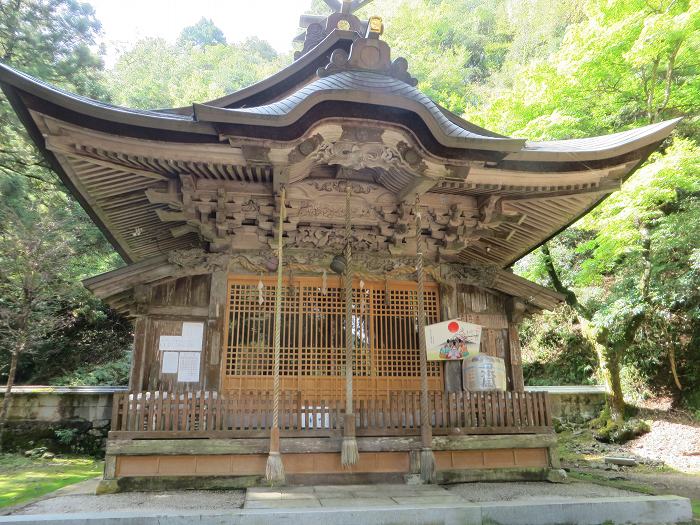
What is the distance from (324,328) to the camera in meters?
7.26

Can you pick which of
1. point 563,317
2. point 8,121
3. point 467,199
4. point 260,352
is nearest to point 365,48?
point 467,199

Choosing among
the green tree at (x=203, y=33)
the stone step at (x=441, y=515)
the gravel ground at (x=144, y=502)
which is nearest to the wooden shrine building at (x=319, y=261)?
the gravel ground at (x=144, y=502)

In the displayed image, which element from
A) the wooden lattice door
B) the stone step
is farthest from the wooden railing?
the stone step

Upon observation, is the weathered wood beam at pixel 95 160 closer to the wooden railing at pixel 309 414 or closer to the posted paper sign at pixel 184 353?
the posted paper sign at pixel 184 353

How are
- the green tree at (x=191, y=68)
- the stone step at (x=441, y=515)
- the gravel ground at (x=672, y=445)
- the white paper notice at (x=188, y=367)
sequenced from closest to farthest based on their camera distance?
the stone step at (x=441, y=515) < the white paper notice at (x=188, y=367) < the gravel ground at (x=672, y=445) < the green tree at (x=191, y=68)

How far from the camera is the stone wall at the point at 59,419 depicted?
439 inches

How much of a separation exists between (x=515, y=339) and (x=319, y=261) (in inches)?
136

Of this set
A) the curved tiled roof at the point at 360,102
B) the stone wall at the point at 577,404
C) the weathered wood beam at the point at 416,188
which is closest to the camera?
the curved tiled roof at the point at 360,102

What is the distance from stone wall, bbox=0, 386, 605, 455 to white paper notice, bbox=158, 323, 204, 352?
682 centimetres

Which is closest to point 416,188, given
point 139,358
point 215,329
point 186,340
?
point 215,329

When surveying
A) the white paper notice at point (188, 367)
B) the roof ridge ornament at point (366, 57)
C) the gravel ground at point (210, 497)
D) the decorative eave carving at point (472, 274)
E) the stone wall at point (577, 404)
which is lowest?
the gravel ground at point (210, 497)

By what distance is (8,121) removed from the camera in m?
9.83

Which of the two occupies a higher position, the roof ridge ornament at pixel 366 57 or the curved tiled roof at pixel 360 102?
the roof ridge ornament at pixel 366 57

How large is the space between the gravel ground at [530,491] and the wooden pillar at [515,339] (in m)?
1.66
